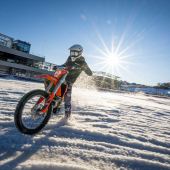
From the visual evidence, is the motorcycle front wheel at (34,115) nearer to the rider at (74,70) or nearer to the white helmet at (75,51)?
the rider at (74,70)

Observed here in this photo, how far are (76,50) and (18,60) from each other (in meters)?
47.8

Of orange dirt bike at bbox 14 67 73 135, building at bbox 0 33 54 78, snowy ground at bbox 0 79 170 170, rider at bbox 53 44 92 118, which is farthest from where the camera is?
building at bbox 0 33 54 78

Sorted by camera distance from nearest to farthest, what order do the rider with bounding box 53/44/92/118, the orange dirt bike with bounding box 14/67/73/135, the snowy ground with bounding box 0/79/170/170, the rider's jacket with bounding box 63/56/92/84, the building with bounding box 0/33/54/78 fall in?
the snowy ground with bounding box 0/79/170/170, the orange dirt bike with bounding box 14/67/73/135, the rider's jacket with bounding box 63/56/92/84, the rider with bounding box 53/44/92/118, the building with bounding box 0/33/54/78

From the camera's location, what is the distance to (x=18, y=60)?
48.4 meters

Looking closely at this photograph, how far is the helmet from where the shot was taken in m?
4.03

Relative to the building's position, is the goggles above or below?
below

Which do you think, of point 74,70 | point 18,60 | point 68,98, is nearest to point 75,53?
point 74,70

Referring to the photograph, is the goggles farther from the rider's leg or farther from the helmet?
the rider's leg

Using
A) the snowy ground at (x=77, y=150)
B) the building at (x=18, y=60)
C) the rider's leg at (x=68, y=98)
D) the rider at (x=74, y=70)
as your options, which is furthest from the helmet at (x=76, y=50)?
the building at (x=18, y=60)

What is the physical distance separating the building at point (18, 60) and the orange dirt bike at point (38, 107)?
121ft

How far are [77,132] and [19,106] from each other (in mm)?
982

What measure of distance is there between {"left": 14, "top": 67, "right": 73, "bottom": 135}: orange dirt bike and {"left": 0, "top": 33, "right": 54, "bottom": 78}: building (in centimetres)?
3675

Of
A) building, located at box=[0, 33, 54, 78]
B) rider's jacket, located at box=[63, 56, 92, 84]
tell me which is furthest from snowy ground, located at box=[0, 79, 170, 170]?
building, located at box=[0, 33, 54, 78]

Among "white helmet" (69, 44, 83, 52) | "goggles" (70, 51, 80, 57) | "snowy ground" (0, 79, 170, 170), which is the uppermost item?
"white helmet" (69, 44, 83, 52)
